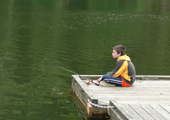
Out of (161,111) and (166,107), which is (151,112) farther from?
(166,107)

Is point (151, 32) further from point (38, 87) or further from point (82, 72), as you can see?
point (38, 87)

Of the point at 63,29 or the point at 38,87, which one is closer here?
the point at 38,87

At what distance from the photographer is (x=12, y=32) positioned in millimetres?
23469

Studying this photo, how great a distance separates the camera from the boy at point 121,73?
889 cm

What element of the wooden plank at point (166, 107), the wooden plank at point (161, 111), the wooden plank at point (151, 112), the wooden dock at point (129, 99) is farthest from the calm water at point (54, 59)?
the wooden plank at point (166, 107)

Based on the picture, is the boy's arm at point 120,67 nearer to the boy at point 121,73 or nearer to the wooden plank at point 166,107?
the boy at point 121,73

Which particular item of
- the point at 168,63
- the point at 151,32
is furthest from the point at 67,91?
the point at 151,32

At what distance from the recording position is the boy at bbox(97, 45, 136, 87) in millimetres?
8891

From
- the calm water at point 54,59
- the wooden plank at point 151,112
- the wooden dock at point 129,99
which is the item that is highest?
the wooden plank at point 151,112

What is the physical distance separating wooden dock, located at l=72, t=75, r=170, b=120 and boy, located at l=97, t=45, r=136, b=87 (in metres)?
0.18

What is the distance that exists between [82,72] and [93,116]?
220 inches

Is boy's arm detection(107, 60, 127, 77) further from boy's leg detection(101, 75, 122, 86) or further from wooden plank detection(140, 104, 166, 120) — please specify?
wooden plank detection(140, 104, 166, 120)

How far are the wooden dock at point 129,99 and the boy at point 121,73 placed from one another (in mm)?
181

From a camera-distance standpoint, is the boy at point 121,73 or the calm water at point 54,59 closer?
the boy at point 121,73
